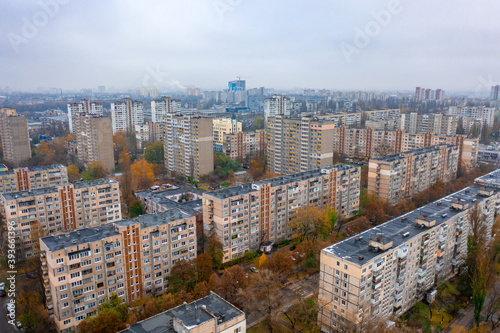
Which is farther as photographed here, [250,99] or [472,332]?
[250,99]

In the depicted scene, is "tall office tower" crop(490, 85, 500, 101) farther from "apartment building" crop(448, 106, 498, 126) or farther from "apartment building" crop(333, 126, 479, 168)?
"apartment building" crop(333, 126, 479, 168)

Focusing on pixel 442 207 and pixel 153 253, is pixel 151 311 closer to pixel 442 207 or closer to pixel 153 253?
pixel 153 253

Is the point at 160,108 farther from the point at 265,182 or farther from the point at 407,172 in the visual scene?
the point at 265,182

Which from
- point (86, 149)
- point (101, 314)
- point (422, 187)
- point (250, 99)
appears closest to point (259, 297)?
point (101, 314)

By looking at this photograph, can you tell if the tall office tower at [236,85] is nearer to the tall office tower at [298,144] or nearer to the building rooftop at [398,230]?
the tall office tower at [298,144]

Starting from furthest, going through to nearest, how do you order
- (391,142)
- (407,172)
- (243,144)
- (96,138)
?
(243,144)
(391,142)
(96,138)
(407,172)

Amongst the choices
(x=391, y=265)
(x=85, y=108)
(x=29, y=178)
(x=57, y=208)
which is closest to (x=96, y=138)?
(x=29, y=178)

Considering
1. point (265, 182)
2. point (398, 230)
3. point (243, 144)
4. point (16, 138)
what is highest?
point (16, 138)
